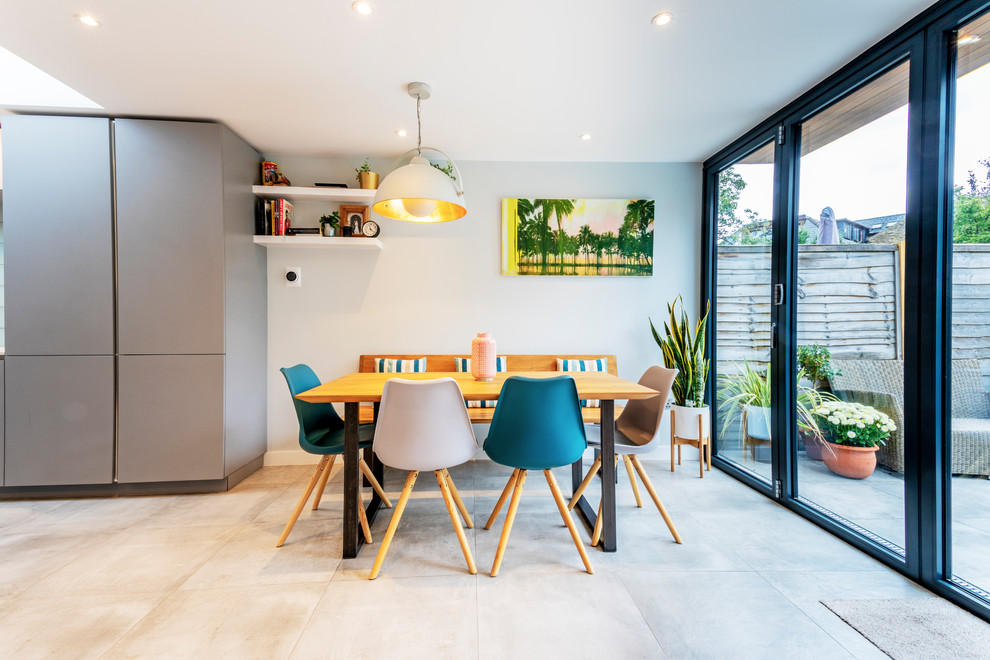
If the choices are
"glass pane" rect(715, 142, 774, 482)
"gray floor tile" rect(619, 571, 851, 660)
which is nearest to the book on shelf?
"gray floor tile" rect(619, 571, 851, 660)

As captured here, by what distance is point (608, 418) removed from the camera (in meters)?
2.11

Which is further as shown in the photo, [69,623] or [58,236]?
[58,236]

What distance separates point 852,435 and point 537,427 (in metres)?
1.77

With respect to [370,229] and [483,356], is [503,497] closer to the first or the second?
[483,356]

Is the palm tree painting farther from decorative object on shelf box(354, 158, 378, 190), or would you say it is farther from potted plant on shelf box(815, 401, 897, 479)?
potted plant on shelf box(815, 401, 897, 479)

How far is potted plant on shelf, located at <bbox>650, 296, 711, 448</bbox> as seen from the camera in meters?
3.24

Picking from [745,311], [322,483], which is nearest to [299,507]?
[322,483]

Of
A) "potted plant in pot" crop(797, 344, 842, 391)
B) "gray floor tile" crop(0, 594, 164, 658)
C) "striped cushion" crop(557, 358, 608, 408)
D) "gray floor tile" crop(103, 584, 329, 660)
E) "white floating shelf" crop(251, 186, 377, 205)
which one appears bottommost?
"gray floor tile" crop(0, 594, 164, 658)

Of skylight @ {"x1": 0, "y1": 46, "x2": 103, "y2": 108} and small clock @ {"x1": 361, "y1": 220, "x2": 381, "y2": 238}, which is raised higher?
skylight @ {"x1": 0, "y1": 46, "x2": 103, "y2": 108}

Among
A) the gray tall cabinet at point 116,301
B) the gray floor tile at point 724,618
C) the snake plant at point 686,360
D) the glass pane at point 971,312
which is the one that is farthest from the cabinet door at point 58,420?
the glass pane at point 971,312

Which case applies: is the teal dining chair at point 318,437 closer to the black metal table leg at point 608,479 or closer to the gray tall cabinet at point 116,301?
the gray tall cabinet at point 116,301

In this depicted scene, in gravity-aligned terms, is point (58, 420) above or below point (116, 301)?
below

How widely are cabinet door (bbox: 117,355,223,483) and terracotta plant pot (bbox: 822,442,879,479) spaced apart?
378 cm

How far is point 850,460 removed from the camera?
230cm
